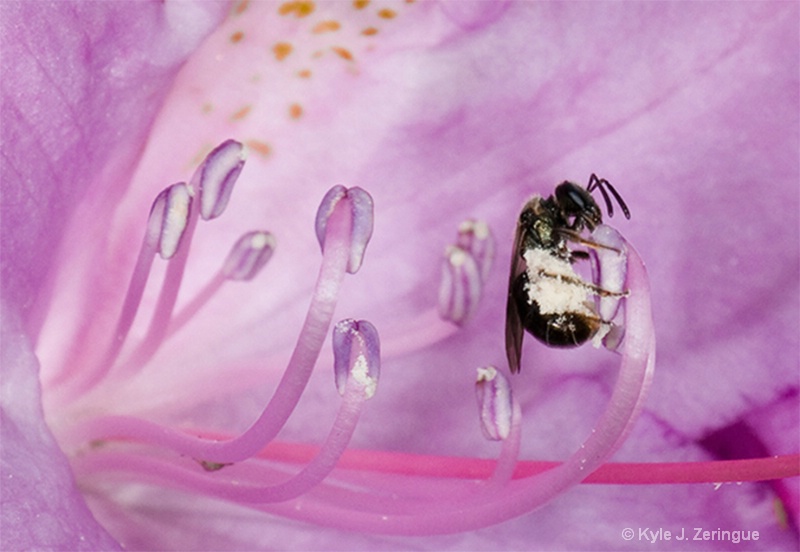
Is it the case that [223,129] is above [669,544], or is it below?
above

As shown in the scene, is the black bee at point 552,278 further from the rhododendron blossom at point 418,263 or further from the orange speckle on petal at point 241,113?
the orange speckle on petal at point 241,113

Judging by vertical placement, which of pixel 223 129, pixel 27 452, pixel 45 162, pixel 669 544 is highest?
pixel 223 129

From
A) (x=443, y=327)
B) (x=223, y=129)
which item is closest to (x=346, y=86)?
(x=223, y=129)

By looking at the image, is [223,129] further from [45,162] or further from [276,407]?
[276,407]

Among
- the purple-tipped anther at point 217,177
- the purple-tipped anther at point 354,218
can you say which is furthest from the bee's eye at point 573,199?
the purple-tipped anther at point 217,177

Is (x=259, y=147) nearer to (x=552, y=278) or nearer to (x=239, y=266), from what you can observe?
(x=239, y=266)
